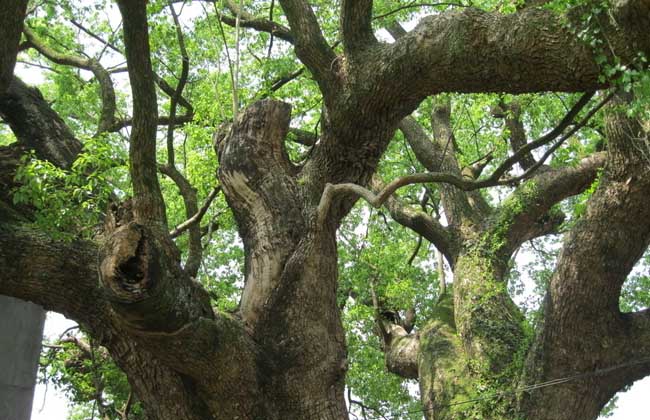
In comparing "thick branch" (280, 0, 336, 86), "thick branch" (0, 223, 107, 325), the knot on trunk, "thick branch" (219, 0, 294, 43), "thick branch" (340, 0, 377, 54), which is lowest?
the knot on trunk

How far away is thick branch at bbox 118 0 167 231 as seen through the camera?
5.04 meters

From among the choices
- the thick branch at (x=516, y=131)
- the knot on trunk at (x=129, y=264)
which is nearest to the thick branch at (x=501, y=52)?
the knot on trunk at (x=129, y=264)

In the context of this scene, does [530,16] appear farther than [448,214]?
No

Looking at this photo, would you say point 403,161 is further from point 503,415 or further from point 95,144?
point 95,144

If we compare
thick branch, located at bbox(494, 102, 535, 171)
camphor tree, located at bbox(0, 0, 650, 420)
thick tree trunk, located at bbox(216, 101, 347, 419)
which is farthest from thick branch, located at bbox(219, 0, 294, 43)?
thick tree trunk, located at bbox(216, 101, 347, 419)

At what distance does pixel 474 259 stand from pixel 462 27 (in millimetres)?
4287

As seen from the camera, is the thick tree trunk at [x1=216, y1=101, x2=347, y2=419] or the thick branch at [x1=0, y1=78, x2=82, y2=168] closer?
the thick tree trunk at [x1=216, y1=101, x2=347, y2=419]

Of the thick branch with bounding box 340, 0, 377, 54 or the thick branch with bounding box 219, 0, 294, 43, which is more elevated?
the thick branch with bounding box 219, 0, 294, 43

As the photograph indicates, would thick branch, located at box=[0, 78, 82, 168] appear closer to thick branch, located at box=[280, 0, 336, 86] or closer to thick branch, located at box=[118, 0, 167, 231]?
thick branch, located at box=[118, 0, 167, 231]

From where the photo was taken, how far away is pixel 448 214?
1016 cm

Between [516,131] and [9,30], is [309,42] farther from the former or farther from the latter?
[516,131]

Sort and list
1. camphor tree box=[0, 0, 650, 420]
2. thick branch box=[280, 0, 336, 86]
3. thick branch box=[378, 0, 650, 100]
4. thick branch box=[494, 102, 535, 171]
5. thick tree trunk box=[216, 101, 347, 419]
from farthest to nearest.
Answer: thick branch box=[494, 102, 535, 171], thick branch box=[280, 0, 336, 86], thick tree trunk box=[216, 101, 347, 419], camphor tree box=[0, 0, 650, 420], thick branch box=[378, 0, 650, 100]

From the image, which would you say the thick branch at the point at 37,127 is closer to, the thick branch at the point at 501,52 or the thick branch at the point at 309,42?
the thick branch at the point at 309,42

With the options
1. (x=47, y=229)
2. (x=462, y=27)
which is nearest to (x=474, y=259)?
(x=462, y=27)
